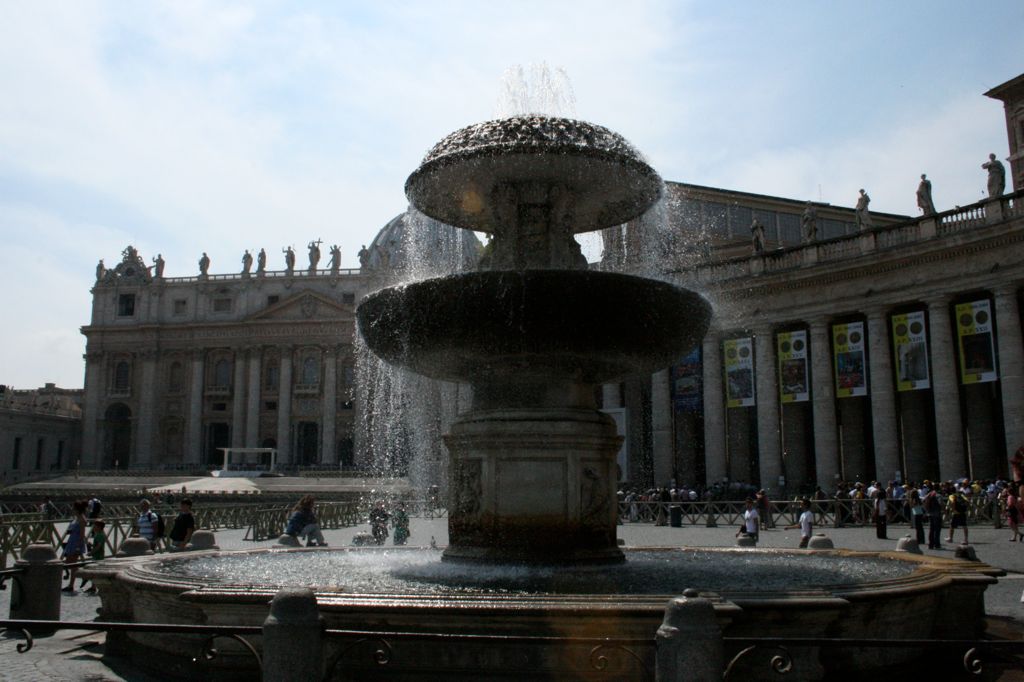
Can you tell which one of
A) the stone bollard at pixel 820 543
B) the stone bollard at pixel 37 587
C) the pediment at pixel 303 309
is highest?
the pediment at pixel 303 309

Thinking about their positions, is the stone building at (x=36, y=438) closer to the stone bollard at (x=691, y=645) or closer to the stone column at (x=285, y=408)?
the stone column at (x=285, y=408)

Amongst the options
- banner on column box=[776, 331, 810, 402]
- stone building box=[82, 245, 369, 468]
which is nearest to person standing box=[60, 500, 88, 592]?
banner on column box=[776, 331, 810, 402]

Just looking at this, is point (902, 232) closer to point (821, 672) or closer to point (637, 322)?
point (637, 322)

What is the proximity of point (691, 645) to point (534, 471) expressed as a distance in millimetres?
3938

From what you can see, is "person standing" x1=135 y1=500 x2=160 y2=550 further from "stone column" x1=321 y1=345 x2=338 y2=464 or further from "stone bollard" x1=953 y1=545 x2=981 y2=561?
"stone column" x1=321 y1=345 x2=338 y2=464

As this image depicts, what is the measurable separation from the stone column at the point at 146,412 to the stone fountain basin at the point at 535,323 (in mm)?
80276

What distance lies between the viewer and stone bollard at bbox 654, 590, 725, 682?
464 cm

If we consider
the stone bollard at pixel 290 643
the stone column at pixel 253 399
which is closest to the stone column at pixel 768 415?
the stone bollard at pixel 290 643

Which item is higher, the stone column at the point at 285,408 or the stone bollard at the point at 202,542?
the stone column at the point at 285,408

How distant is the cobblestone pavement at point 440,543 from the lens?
23.1ft

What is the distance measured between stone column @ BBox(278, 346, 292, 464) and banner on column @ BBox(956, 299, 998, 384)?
60578 millimetres

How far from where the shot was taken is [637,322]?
839cm

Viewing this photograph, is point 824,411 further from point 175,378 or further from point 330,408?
point 175,378

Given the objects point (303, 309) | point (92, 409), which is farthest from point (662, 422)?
point (92, 409)
